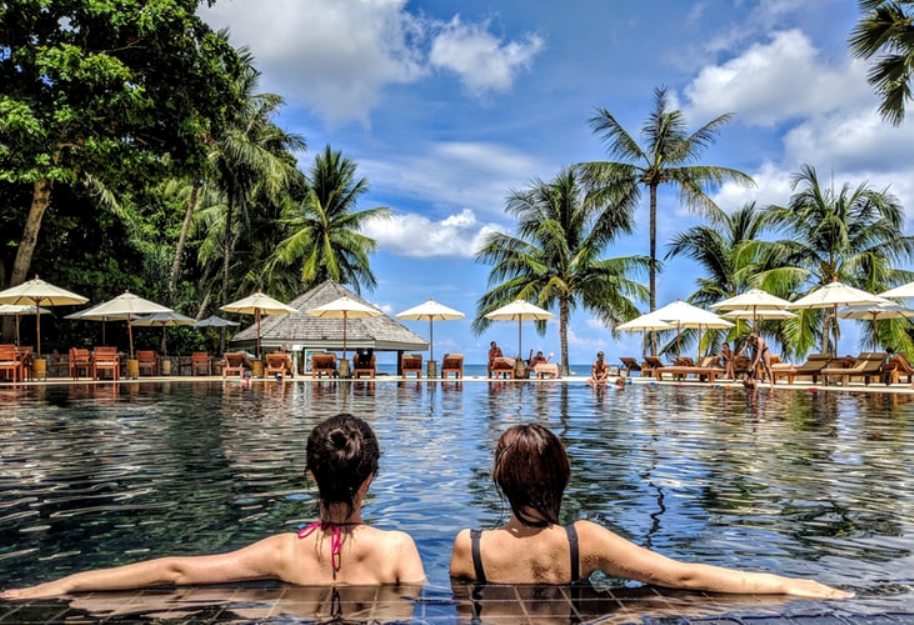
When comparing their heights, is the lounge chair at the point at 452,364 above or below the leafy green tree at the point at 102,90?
below

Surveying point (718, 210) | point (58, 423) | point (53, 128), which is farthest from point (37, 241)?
point (718, 210)

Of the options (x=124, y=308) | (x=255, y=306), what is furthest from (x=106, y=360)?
(x=255, y=306)

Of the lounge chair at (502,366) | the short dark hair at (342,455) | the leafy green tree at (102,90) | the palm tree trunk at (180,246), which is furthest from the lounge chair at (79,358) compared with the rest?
the short dark hair at (342,455)

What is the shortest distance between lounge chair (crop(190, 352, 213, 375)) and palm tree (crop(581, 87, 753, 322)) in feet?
58.6

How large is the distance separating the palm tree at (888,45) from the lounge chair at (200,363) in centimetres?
2402

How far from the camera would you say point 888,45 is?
17219 mm

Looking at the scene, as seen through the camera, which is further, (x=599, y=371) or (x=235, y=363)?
(x=235, y=363)

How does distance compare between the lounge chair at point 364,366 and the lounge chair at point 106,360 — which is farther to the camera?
the lounge chair at point 364,366

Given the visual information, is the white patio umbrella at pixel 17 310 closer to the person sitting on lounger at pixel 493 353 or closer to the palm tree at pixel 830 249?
the person sitting on lounger at pixel 493 353

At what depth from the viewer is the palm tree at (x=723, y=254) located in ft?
103

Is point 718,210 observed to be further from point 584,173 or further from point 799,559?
point 799,559

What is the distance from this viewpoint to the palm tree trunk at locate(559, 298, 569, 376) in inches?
1286

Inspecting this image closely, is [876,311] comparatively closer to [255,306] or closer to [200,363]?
[255,306]

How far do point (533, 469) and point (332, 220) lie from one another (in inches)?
1386
